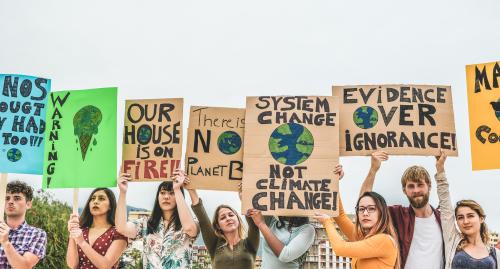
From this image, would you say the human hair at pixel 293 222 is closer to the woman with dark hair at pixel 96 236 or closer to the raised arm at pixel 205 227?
the raised arm at pixel 205 227

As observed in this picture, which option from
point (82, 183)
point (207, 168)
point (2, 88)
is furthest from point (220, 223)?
point (2, 88)

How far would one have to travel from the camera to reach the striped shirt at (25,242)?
24.9 feet

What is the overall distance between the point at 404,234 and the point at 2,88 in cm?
500

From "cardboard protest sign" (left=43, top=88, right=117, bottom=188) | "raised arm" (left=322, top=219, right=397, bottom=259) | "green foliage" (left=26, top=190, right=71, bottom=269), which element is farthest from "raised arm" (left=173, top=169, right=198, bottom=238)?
"green foliage" (left=26, top=190, right=71, bottom=269)

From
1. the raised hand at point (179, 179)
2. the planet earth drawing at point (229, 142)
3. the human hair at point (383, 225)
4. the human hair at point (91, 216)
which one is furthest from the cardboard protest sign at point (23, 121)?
the human hair at point (383, 225)

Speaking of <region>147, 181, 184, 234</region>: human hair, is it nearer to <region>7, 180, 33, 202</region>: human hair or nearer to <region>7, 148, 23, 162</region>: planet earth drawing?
<region>7, 180, 33, 202</region>: human hair

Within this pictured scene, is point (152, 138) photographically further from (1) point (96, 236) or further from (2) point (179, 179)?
(1) point (96, 236)

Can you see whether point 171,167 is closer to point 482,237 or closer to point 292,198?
point 292,198

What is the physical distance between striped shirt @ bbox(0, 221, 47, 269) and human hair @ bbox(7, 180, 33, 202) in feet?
1.27

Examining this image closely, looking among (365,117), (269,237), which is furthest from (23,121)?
(365,117)

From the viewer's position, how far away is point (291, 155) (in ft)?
25.0

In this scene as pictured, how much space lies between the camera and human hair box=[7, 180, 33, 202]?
7824 mm

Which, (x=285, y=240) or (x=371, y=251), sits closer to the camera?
(x=371, y=251)

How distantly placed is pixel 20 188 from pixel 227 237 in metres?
2.44
